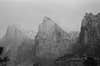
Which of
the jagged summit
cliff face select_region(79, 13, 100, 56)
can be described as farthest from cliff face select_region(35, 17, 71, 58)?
cliff face select_region(79, 13, 100, 56)

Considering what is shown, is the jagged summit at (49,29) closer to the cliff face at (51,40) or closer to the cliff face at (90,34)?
the cliff face at (51,40)

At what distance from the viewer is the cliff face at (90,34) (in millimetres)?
86062

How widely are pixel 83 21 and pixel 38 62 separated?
93.2ft

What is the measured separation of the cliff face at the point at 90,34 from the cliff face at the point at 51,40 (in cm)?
1140

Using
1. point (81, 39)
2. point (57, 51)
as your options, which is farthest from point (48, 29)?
point (81, 39)

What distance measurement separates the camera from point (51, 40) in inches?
4168

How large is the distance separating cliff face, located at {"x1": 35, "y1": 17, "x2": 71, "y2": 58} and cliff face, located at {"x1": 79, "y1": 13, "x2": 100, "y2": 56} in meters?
11.4

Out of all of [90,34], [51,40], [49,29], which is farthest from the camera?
[49,29]

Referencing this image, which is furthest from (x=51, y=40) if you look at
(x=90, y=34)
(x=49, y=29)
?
(x=90, y=34)

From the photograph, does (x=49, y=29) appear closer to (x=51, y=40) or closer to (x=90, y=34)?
(x=51, y=40)

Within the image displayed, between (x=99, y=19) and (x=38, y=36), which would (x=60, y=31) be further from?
(x=99, y=19)

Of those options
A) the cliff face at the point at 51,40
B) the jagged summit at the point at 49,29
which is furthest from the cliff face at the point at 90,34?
the jagged summit at the point at 49,29

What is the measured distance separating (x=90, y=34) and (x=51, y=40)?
879 inches

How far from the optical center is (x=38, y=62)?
325ft
